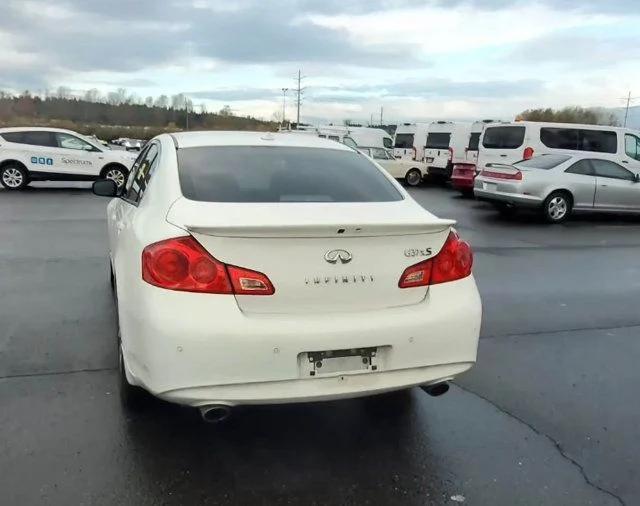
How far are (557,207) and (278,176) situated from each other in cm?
1081

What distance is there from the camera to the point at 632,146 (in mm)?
16328

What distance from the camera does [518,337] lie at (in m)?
5.05

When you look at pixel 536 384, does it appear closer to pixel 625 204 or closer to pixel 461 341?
pixel 461 341

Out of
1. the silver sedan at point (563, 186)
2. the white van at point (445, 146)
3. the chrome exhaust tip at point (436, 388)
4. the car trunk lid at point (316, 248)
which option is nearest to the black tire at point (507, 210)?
the silver sedan at point (563, 186)

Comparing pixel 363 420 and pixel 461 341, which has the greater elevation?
pixel 461 341

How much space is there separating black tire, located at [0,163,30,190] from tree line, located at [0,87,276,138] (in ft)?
209

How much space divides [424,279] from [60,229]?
8.41m

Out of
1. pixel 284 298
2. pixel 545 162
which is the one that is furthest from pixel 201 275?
pixel 545 162

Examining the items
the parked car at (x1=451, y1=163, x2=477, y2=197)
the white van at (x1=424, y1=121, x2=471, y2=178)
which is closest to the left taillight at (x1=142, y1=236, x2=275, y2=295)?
the parked car at (x1=451, y1=163, x2=477, y2=197)

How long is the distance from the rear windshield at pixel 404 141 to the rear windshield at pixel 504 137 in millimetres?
7131

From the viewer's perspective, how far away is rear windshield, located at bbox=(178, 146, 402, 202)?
330 cm

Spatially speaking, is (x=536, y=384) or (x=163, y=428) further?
(x=536, y=384)

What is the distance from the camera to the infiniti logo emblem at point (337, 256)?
112 inches

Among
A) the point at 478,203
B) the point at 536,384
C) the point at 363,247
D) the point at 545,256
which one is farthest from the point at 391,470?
the point at 478,203
